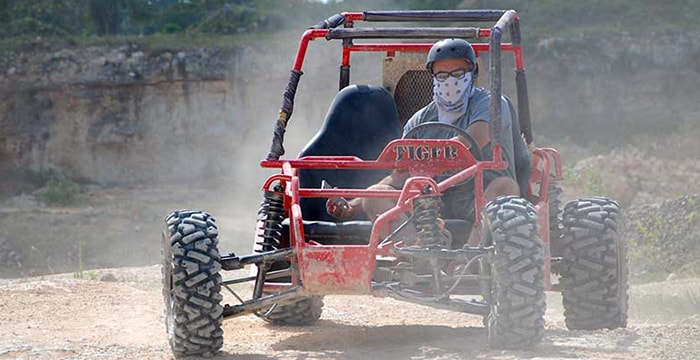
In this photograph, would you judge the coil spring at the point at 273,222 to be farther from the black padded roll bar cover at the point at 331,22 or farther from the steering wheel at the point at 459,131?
the black padded roll bar cover at the point at 331,22

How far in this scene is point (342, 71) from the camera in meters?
10.4

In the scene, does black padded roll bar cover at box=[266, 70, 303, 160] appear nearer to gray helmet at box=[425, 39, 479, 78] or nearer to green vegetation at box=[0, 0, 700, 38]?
gray helmet at box=[425, 39, 479, 78]

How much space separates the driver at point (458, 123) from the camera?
330 inches

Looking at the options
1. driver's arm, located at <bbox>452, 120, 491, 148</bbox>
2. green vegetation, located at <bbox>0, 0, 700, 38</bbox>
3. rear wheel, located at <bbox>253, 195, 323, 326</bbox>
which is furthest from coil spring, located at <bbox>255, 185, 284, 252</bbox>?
green vegetation, located at <bbox>0, 0, 700, 38</bbox>

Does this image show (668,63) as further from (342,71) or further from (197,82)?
(342,71)

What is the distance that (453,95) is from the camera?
895 cm

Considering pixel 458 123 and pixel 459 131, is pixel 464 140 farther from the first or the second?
pixel 458 123

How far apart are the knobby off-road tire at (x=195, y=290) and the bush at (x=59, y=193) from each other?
21300mm

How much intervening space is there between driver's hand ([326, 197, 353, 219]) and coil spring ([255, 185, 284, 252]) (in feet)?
1.01

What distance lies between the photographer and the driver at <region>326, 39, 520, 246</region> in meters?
8.38

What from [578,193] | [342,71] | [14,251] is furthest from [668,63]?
[342,71]

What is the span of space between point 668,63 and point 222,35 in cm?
1092

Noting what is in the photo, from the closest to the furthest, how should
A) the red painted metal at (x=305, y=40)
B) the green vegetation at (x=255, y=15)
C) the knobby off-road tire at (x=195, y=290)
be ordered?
1. the knobby off-road tire at (x=195, y=290)
2. the red painted metal at (x=305, y=40)
3. the green vegetation at (x=255, y=15)

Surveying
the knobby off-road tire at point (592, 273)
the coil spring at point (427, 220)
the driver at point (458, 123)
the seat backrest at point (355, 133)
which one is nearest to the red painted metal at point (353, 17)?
the seat backrest at point (355, 133)
